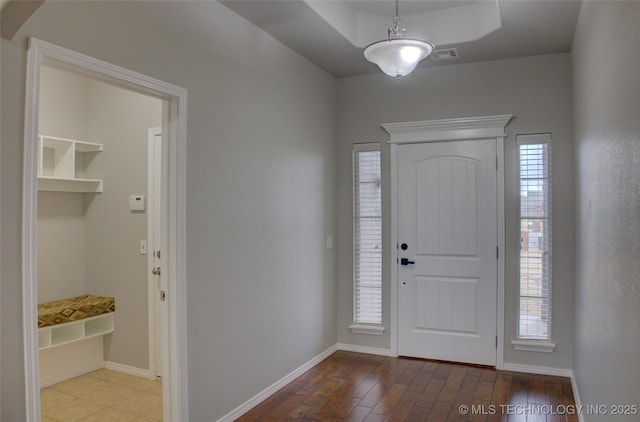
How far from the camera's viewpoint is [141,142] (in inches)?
156

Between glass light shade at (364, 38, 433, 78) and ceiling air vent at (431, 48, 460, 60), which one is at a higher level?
ceiling air vent at (431, 48, 460, 60)

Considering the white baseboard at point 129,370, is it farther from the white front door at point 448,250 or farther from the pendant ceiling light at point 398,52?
the pendant ceiling light at point 398,52

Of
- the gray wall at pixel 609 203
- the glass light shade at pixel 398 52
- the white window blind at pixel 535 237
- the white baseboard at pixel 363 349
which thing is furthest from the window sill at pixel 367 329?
the glass light shade at pixel 398 52

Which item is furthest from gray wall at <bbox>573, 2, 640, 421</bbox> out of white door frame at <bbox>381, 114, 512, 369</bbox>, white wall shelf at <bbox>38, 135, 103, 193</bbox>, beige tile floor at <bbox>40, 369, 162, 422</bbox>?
white wall shelf at <bbox>38, 135, 103, 193</bbox>

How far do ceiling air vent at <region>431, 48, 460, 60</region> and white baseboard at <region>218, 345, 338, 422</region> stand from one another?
9.51ft

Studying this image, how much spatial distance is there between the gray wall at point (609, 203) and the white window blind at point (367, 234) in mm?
1838

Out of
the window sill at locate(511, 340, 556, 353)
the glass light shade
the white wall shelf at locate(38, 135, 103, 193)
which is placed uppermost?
the glass light shade

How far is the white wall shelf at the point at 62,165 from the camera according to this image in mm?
3818

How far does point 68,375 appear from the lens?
12.8 ft

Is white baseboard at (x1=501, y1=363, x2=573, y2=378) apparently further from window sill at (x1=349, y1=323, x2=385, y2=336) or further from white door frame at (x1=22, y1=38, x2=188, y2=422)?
white door frame at (x1=22, y1=38, x2=188, y2=422)

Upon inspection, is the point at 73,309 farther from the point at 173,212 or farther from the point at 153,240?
the point at 173,212

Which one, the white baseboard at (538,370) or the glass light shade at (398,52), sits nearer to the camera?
the glass light shade at (398,52)

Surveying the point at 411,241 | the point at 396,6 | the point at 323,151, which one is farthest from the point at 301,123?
the point at 411,241

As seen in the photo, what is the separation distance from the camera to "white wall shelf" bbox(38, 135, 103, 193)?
12.5ft
